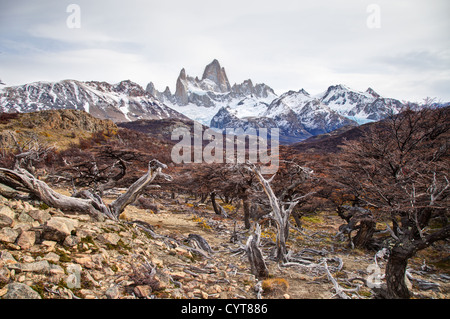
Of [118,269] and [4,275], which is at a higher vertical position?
[4,275]

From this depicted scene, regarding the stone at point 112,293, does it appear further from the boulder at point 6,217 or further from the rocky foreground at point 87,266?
the boulder at point 6,217

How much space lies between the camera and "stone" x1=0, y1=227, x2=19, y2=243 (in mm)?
4371

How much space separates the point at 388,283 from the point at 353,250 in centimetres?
671

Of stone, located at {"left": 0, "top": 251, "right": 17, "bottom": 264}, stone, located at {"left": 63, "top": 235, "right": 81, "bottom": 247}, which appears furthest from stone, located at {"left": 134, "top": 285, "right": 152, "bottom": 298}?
stone, located at {"left": 0, "top": 251, "right": 17, "bottom": 264}

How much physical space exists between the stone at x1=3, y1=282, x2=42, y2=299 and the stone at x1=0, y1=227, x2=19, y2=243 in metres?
1.34

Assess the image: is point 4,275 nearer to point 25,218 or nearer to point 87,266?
point 87,266

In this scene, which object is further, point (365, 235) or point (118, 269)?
point (365, 235)

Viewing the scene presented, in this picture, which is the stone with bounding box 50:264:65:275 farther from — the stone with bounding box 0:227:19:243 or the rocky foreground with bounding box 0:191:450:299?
the stone with bounding box 0:227:19:243

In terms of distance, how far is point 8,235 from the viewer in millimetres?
4477

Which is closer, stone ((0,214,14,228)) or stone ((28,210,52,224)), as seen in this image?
stone ((0,214,14,228))

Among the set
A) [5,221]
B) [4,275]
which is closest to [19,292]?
[4,275]

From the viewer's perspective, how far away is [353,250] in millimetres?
12523

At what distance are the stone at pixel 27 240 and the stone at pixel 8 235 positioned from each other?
0.14 m

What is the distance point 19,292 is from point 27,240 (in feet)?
4.93
